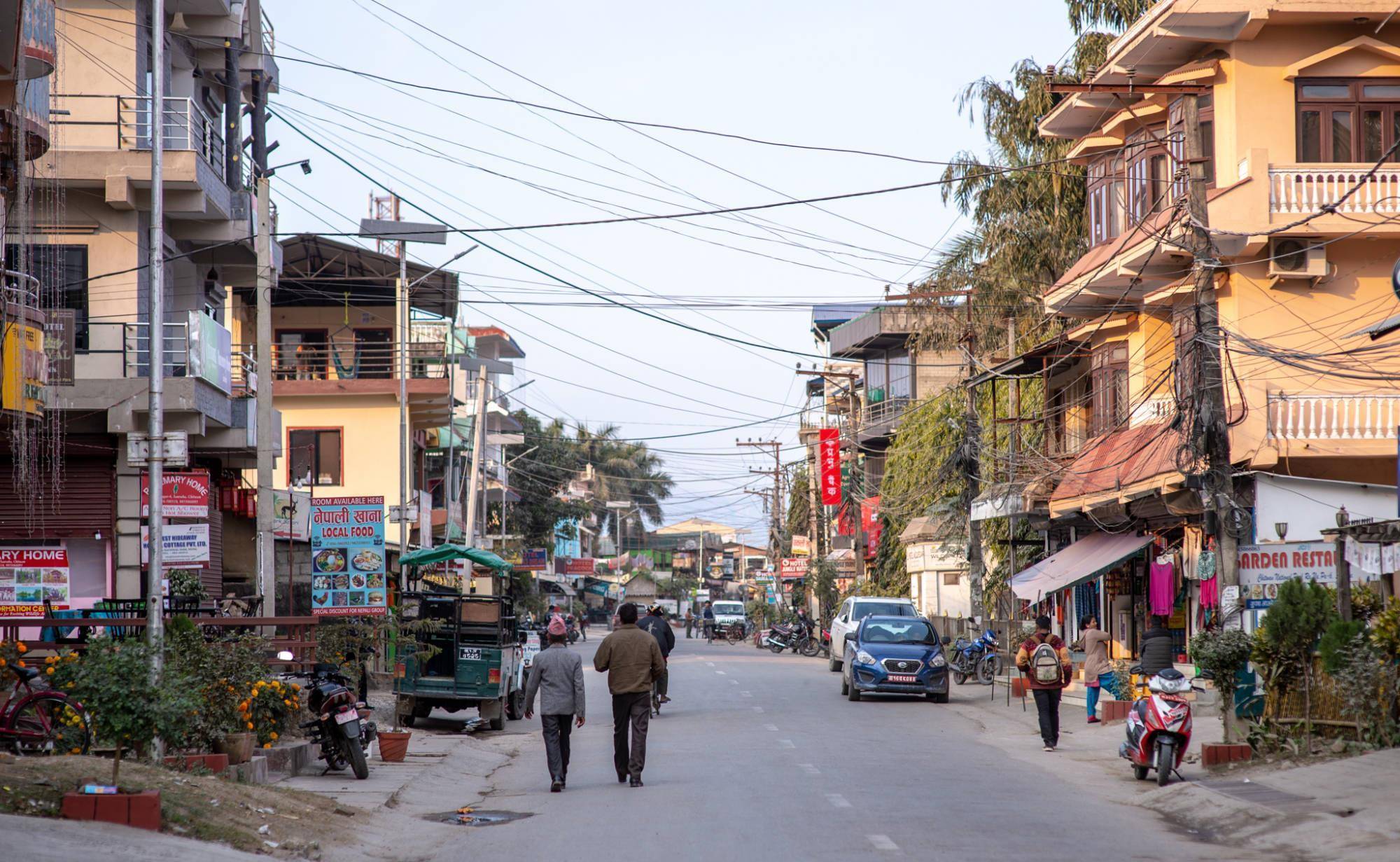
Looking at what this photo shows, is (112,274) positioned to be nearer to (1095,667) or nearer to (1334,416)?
(1095,667)

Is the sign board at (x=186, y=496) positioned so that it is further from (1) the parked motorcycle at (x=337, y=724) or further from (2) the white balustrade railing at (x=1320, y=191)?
(2) the white balustrade railing at (x=1320, y=191)

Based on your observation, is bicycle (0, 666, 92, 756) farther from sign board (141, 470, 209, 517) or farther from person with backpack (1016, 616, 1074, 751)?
person with backpack (1016, 616, 1074, 751)

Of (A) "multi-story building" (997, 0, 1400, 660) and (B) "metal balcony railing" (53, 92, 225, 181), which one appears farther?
(A) "multi-story building" (997, 0, 1400, 660)

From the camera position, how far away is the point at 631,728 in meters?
15.0

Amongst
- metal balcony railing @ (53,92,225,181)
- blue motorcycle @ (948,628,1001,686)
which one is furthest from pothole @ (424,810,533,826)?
blue motorcycle @ (948,628,1001,686)

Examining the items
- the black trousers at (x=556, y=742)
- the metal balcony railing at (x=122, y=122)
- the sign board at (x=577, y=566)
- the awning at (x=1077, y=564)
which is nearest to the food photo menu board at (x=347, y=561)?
→ the metal balcony railing at (x=122, y=122)

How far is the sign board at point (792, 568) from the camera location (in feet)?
236

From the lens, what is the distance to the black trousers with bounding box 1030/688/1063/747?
62.4ft

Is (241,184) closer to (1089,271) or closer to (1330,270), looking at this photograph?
(1089,271)

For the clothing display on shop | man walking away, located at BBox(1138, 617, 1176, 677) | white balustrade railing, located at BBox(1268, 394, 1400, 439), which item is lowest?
man walking away, located at BBox(1138, 617, 1176, 677)

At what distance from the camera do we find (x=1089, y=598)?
3447 cm

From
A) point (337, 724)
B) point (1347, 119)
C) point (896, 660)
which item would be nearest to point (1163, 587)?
point (896, 660)

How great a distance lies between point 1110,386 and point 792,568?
43.0m

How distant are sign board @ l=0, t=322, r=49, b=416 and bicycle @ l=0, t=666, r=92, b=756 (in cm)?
381
